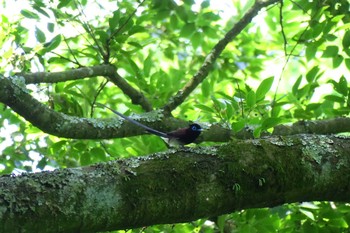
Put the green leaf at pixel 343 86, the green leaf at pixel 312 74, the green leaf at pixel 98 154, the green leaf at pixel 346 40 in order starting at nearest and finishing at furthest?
the green leaf at pixel 343 86 → the green leaf at pixel 98 154 → the green leaf at pixel 346 40 → the green leaf at pixel 312 74

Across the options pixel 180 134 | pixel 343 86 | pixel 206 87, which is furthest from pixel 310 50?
pixel 180 134

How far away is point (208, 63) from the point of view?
3596 millimetres

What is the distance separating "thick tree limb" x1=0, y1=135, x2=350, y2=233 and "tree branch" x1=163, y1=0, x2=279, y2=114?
1141mm

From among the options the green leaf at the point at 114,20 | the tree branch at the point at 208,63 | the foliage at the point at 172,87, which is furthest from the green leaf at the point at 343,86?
the green leaf at the point at 114,20

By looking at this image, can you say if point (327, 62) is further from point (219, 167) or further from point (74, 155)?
point (219, 167)

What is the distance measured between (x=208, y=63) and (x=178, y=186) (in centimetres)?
189

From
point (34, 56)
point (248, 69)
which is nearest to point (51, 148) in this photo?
point (34, 56)

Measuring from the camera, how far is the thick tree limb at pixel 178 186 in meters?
1.58

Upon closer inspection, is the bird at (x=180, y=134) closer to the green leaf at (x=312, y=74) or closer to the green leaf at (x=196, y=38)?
the green leaf at (x=312, y=74)

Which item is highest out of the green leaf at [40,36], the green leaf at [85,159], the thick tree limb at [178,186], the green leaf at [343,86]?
the green leaf at [40,36]

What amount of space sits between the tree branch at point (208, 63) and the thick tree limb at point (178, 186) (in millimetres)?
1141

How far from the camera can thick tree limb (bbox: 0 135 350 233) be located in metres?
1.58

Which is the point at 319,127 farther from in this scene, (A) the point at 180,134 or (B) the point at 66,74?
(B) the point at 66,74

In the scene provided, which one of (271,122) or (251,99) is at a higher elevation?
(251,99)
